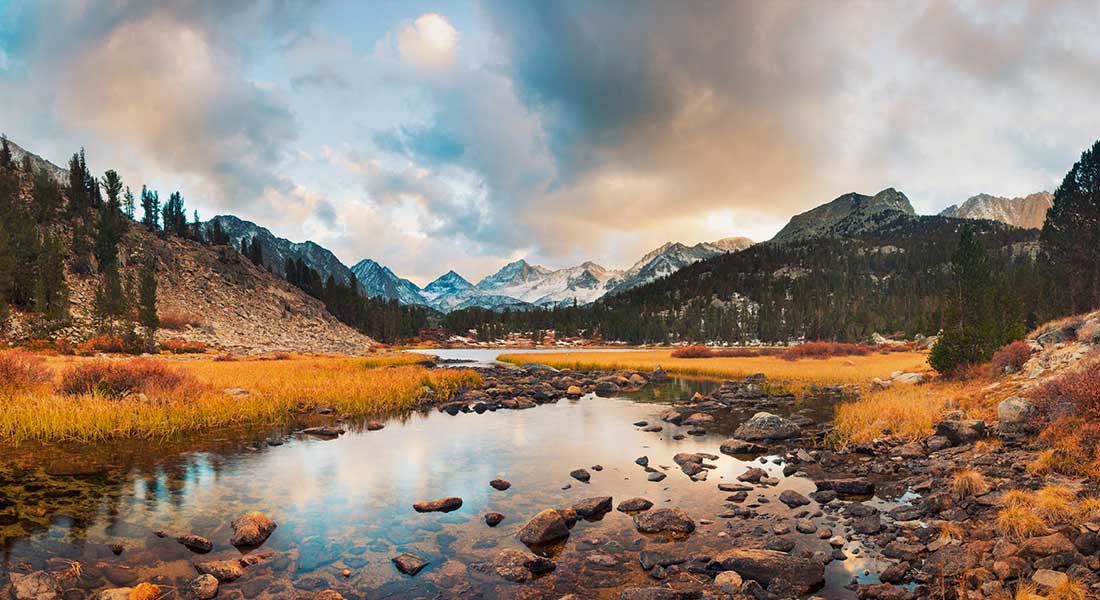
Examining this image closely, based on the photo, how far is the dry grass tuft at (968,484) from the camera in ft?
46.7

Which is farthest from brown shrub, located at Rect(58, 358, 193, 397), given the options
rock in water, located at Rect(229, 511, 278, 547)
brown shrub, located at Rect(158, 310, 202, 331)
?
brown shrub, located at Rect(158, 310, 202, 331)

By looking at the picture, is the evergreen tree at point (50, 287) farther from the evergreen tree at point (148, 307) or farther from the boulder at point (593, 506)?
the boulder at point (593, 506)

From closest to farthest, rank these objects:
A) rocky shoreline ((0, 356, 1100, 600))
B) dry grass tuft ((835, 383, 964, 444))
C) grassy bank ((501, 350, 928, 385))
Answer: rocky shoreline ((0, 356, 1100, 600))
dry grass tuft ((835, 383, 964, 444))
grassy bank ((501, 350, 928, 385))

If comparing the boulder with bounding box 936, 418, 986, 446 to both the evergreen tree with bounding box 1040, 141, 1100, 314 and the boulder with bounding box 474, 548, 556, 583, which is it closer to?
the boulder with bounding box 474, 548, 556, 583

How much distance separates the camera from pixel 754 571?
10.6m

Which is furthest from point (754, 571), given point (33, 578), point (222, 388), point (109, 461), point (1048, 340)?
point (1048, 340)

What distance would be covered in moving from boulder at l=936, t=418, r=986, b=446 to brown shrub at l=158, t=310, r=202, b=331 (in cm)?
10790

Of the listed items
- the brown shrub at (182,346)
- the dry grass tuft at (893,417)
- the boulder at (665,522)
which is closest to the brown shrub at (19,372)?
the boulder at (665,522)

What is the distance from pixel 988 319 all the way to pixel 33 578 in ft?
171

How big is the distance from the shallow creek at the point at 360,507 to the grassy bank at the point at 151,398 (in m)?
Answer: 1.78

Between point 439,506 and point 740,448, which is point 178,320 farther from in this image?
point 740,448

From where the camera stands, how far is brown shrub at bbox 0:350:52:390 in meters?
24.7

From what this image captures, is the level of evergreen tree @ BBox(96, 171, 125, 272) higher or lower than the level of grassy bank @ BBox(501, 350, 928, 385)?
higher

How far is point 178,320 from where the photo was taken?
9288cm
